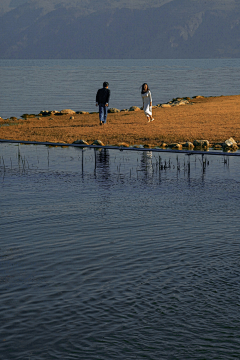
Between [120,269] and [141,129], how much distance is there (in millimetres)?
17206

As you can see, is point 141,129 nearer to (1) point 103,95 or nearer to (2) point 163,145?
(1) point 103,95

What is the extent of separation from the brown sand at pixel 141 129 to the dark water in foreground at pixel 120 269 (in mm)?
7578

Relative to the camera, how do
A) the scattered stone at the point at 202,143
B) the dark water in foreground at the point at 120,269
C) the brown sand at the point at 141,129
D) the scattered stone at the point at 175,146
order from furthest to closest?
the brown sand at the point at 141,129 → the scattered stone at the point at 202,143 → the scattered stone at the point at 175,146 → the dark water in foreground at the point at 120,269

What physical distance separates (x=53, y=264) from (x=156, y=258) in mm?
1523

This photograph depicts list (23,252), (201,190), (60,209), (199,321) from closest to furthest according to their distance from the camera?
(199,321) → (23,252) → (60,209) → (201,190)

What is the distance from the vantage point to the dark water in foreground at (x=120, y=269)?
19.4 ft

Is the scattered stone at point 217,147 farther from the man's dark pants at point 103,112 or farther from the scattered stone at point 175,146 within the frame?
the man's dark pants at point 103,112

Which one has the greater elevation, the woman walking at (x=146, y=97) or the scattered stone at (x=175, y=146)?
the woman walking at (x=146, y=97)

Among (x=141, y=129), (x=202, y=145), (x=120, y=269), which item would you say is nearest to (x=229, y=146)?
(x=202, y=145)

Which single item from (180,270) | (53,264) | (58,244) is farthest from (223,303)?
(58,244)

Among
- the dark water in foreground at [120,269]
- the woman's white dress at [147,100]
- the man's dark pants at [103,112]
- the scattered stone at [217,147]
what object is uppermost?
the woman's white dress at [147,100]

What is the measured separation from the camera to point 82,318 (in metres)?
6.39

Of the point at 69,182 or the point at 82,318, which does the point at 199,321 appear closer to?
the point at 82,318

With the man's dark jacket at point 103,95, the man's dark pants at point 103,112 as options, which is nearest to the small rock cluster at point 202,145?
the man's dark jacket at point 103,95
